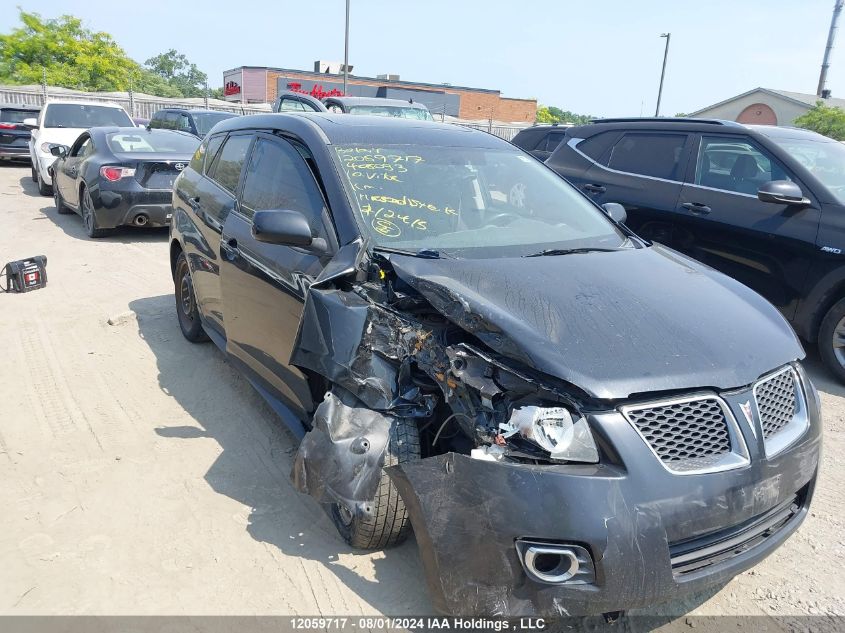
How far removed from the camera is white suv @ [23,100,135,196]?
1360cm

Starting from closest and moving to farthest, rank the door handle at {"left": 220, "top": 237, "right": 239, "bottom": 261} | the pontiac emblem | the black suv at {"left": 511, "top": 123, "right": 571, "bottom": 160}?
the pontiac emblem < the door handle at {"left": 220, "top": 237, "right": 239, "bottom": 261} < the black suv at {"left": 511, "top": 123, "right": 571, "bottom": 160}

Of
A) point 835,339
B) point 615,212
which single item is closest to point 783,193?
point 835,339

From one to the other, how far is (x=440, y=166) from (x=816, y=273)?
333cm

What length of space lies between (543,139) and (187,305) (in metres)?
9.21

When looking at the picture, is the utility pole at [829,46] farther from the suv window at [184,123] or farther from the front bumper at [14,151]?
the front bumper at [14,151]

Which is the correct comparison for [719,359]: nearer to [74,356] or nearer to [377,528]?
[377,528]

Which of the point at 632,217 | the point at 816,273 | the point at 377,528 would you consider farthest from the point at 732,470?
the point at 632,217

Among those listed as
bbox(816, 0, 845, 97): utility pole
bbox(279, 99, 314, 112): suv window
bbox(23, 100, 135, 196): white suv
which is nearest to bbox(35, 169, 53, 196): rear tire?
bbox(23, 100, 135, 196): white suv

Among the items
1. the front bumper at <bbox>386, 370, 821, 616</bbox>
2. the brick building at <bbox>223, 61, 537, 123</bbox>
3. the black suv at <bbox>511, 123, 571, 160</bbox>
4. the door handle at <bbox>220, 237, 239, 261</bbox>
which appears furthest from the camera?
the brick building at <bbox>223, 61, 537, 123</bbox>

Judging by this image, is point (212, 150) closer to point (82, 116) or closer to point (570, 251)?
point (570, 251)

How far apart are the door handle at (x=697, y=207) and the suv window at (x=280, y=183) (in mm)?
3882

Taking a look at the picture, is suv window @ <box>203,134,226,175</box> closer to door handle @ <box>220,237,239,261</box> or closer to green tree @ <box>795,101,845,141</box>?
door handle @ <box>220,237,239,261</box>

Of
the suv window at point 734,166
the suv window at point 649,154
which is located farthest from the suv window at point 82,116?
the suv window at point 734,166

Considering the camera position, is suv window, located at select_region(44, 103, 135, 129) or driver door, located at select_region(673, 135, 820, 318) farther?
suv window, located at select_region(44, 103, 135, 129)
